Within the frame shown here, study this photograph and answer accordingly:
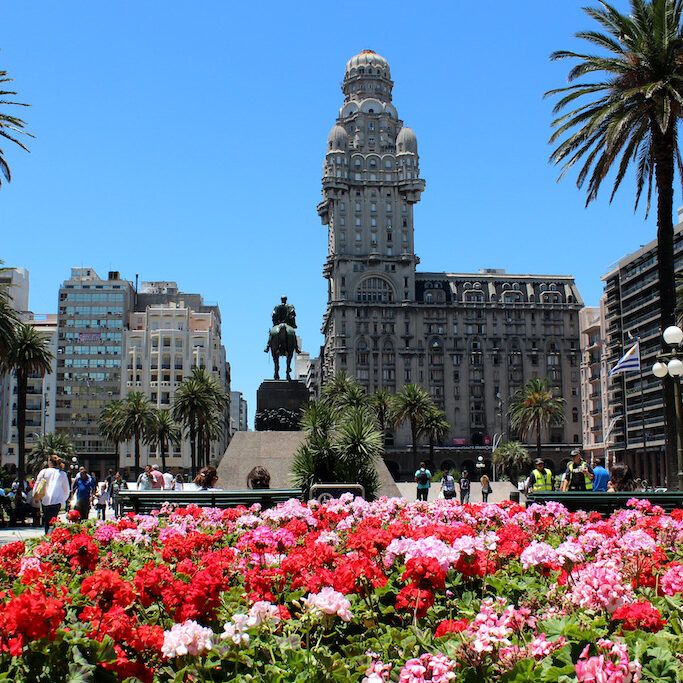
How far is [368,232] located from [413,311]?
526 inches

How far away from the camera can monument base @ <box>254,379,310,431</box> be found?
103 feet

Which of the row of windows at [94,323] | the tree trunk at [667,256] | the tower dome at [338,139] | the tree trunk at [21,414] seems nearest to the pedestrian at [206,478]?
the tree trunk at [667,256]

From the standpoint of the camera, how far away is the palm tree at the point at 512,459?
288ft

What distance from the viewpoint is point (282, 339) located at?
1288 inches

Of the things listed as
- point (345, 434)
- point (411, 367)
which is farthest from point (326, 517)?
point (411, 367)

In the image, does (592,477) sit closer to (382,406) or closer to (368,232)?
(382,406)

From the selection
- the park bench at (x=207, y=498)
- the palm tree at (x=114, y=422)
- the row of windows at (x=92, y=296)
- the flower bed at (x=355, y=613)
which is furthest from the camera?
the row of windows at (x=92, y=296)

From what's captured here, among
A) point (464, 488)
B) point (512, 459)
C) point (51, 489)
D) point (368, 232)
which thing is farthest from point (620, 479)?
point (368, 232)

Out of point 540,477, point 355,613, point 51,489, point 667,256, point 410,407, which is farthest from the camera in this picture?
point 410,407

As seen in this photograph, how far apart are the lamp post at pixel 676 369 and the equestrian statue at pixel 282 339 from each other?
1466cm

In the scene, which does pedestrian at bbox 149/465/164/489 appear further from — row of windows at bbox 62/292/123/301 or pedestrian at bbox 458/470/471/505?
row of windows at bbox 62/292/123/301

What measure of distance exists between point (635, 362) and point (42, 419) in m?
98.8

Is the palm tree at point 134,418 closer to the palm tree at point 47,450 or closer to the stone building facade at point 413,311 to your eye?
the palm tree at point 47,450

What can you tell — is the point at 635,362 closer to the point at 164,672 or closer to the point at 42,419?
the point at 164,672
